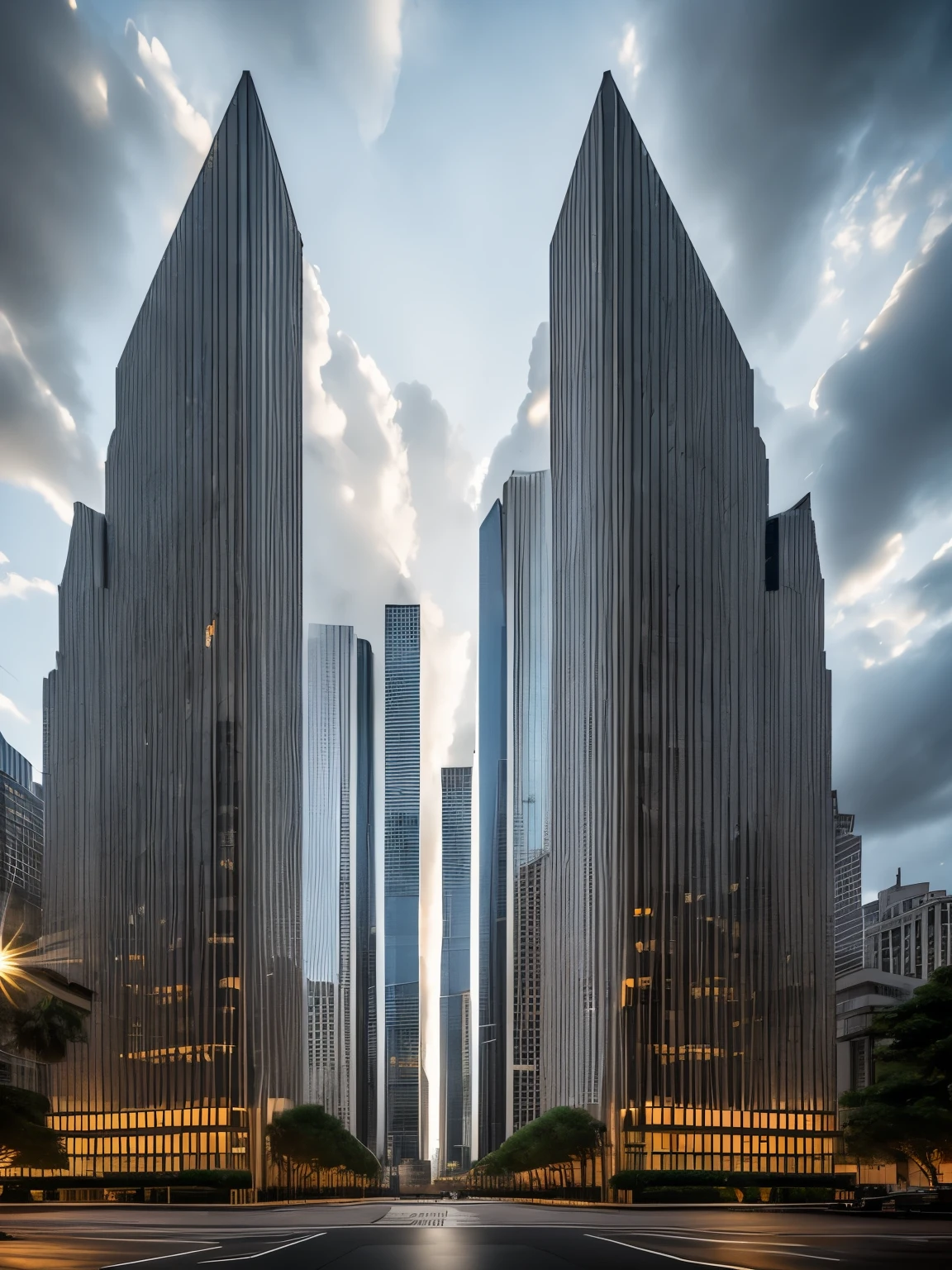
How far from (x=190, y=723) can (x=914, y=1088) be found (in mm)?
68067

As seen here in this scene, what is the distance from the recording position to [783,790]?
111312mm

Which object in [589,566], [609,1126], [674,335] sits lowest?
[609,1126]

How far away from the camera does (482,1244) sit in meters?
29.0

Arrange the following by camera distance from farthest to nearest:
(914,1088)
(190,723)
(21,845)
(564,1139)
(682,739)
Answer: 1. (21,845)
2. (190,723)
3. (682,739)
4. (564,1139)
5. (914,1088)

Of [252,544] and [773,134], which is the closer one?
[773,134]

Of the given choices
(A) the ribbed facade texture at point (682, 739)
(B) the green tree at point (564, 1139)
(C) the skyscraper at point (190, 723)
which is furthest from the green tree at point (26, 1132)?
(A) the ribbed facade texture at point (682, 739)

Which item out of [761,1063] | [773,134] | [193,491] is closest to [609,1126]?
[761,1063]

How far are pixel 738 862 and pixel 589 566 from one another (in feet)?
105

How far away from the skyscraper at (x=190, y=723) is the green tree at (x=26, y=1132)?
131ft

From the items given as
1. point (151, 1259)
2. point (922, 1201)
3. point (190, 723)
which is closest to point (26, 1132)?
point (151, 1259)

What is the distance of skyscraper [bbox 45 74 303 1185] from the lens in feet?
326

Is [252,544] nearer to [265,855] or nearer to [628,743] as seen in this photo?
[265,855]

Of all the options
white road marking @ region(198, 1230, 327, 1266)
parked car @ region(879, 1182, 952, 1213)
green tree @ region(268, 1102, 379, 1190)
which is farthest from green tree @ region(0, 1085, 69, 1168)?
green tree @ region(268, 1102, 379, 1190)

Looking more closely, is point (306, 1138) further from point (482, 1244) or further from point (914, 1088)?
→ point (482, 1244)
